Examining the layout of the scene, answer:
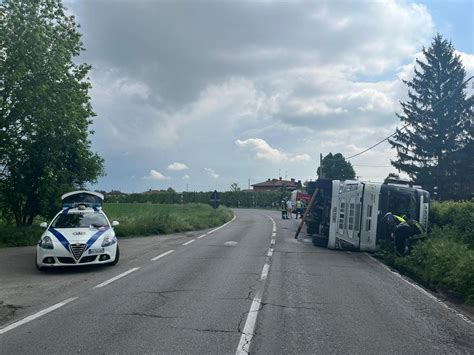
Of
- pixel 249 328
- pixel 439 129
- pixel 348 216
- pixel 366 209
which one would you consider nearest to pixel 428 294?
pixel 249 328

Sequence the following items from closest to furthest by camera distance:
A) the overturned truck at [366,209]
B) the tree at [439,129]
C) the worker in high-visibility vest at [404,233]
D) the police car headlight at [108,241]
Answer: the police car headlight at [108,241] → the worker in high-visibility vest at [404,233] → the overturned truck at [366,209] → the tree at [439,129]

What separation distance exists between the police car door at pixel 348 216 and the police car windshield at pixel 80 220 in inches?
312

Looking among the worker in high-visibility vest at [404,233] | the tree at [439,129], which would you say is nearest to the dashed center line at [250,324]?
the worker in high-visibility vest at [404,233]

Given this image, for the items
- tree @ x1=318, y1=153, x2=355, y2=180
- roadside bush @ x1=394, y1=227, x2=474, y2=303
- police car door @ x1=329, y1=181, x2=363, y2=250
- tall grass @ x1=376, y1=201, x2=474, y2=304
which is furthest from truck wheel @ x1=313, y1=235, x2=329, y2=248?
tree @ x1=318, y1=153, x2=355, y2=180

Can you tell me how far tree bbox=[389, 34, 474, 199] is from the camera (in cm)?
3909

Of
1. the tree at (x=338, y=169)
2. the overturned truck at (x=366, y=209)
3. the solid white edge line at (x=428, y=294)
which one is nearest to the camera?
the solid white edge line at (x=428, y=294)

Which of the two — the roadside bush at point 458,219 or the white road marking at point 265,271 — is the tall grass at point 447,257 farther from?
the white road marking at point 265,271

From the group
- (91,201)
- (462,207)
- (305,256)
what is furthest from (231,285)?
(462,207)

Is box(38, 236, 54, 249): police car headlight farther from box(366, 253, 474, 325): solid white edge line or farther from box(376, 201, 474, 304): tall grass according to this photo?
box(376, 201, 474, 304): tall grass

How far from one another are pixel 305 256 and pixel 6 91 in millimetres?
11972

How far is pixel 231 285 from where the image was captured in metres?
8.96

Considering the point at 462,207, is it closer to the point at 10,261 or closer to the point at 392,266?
the point at 392,266

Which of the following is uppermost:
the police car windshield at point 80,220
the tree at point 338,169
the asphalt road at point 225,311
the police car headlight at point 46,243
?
the tree at point 338,169

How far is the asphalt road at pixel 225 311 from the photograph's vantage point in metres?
5.37
